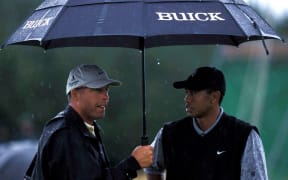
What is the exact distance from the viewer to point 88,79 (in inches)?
229

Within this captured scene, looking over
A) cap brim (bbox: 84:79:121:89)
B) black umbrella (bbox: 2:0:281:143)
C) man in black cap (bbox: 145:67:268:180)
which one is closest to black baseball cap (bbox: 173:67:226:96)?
man in black cap (bbox: 145:67:268:180)

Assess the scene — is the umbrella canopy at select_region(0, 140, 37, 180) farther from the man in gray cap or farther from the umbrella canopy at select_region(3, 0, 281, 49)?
→ the umbrella canopy at select_region(3, 0, 281, 49)

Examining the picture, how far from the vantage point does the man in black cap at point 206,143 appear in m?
6.23

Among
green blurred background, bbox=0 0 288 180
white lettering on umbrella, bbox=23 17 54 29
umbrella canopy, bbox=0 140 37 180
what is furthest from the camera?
green blurred background, bbox=0 0 288 180

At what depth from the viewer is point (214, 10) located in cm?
570

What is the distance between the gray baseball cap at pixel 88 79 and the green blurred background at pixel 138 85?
45.9 ft

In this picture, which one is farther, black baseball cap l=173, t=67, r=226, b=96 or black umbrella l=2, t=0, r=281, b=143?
black baseball cap l=173, t=67, r=226, b=96

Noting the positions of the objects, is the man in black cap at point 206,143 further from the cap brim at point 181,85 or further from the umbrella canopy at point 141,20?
the umbrella canopy at point 141,20

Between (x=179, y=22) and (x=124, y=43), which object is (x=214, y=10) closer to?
(x=179, y=22)

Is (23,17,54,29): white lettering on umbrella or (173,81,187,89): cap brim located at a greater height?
(23,17,54,29): white lettering on umbrella

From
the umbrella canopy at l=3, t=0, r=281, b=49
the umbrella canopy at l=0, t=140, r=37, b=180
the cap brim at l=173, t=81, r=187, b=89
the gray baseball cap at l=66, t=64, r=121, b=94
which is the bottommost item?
the umbrella canopy at l=0, t=140, r=37, b=180

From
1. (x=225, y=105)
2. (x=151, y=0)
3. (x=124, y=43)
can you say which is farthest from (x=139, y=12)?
(x=225, y=105)

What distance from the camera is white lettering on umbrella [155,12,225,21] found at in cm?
556

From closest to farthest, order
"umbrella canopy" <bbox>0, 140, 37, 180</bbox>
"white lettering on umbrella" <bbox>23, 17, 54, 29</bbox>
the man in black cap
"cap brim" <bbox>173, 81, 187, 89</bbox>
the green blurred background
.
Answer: "white lettering on umbrella" <bbox>23, 17, 54, 29</bbox>, the man in black cap, "cap brim" <bbox>173, 81, 187, 89</bbox>, "umbrella canopy" <bbox>0, 140, 37, 180</bbox>, the green blurred background
